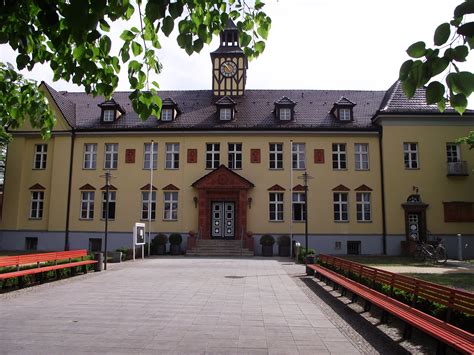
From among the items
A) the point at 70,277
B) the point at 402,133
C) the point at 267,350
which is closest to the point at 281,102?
the point at 402,133

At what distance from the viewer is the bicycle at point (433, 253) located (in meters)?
24.6

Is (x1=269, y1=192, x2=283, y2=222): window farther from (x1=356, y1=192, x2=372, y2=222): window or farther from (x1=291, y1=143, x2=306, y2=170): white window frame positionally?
(x1=356, y1=192, x2=372, y2=222): window

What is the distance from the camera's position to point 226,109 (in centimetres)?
3278

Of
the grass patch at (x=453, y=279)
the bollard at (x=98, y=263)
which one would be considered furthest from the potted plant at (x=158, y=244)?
the grass patch at (x=453, y=279)

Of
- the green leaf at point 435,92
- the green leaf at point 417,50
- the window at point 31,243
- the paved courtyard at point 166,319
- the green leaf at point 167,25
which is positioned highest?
the green leaf at point 167,25

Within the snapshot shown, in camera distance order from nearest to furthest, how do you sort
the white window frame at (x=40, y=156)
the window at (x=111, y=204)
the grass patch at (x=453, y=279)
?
the grass patch at (x=453, y=279)
the window at (x=111, y=204)
the white window frame at (x=40, y=156)

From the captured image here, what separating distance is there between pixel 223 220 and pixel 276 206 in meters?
3.84

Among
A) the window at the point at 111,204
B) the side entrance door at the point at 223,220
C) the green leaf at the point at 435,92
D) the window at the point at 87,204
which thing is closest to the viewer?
the green leaf at the point at 435,92

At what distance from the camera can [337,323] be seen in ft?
29.4

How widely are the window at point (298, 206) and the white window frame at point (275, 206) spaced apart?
2.87ft

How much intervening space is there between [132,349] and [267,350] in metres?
2.02

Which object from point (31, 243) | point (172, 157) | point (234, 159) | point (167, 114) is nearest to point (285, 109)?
point (234, 159)

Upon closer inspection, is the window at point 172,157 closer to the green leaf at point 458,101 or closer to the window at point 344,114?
the window at point 344,114

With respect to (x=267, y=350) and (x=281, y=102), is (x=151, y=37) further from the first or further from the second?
(x=281, y=102)
